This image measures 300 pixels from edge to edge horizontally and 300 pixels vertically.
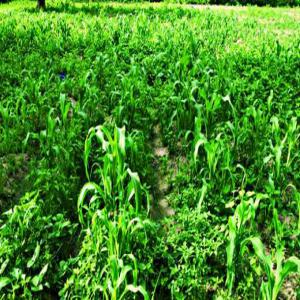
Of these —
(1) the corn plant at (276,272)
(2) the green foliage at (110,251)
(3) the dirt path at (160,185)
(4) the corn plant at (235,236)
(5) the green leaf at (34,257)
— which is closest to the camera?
(1) the corn plant at (276,272)

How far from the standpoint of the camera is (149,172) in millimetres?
3678

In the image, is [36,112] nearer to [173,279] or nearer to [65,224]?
[65,224]

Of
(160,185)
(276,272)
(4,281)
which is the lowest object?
(160,185)

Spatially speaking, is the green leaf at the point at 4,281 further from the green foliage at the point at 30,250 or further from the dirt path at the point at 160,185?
the dirt path at the point at 160,185

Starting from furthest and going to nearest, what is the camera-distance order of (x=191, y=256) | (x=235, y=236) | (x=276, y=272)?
1. (x=191, y=256)
2. (x=235, y=236)
3. (x=276, y=272)

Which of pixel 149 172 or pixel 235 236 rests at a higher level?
pixel 235 236

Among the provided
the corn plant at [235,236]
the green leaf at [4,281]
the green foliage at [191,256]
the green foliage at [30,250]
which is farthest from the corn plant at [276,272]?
the green leaf at [4,281]

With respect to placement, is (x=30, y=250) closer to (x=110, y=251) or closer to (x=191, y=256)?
(x=110, y=251)

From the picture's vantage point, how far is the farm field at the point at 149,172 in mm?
2682

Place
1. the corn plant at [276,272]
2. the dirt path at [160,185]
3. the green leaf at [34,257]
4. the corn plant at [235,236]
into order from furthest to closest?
the dirt path at [160,185], the green leaf at [34,257], the corn plant at [235,236], the corn plant at [276,272]

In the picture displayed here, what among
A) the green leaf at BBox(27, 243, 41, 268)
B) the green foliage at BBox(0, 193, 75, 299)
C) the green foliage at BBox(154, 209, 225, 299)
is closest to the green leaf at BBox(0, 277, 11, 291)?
the green foliage at BBox(0, 193, 75, 299)

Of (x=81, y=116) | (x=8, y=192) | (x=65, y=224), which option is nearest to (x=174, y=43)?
(x=81, y=116)

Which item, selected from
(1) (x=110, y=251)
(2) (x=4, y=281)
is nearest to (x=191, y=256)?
(1) (x=110, y=251)

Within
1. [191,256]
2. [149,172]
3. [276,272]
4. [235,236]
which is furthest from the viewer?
[149,172]
